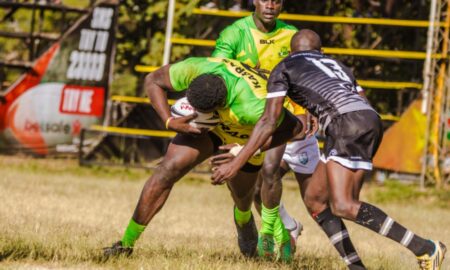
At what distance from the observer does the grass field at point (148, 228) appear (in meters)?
7.34

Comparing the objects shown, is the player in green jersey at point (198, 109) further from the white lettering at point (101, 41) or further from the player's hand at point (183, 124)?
the white lettering at point (101, 41)

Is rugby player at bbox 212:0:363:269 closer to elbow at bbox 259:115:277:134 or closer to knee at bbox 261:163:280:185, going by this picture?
knee at bbox 261:163:280:185

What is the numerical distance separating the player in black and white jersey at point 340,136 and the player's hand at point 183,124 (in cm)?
65

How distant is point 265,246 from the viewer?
8.30 meters

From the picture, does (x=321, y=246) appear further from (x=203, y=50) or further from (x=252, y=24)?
(x=203, y=50)

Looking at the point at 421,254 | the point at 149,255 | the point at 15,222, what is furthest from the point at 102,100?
the point at 421,254

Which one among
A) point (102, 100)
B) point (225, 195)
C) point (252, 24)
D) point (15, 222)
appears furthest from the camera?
point (102, 100)

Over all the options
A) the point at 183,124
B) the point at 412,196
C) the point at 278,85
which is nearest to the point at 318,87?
the point at 278,85

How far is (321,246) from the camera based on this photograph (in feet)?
33.0

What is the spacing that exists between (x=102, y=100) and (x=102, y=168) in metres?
1.16

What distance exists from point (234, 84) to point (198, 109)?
330 mm

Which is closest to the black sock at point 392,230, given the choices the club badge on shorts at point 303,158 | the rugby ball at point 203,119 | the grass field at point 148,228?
the grass field at point 148,228

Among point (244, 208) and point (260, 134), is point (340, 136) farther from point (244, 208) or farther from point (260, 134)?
point (244, 208)

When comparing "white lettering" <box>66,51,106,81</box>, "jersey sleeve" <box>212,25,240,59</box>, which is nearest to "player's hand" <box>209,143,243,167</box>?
"jersey sleeve" <box>212,25,240,59</box>
